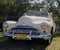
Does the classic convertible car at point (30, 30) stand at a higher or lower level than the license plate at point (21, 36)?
higher

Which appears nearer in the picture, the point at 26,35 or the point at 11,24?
the point at 26,35

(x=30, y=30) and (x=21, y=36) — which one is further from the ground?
(x=30, y=30)

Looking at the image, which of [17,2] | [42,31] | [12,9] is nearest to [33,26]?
[42,31]

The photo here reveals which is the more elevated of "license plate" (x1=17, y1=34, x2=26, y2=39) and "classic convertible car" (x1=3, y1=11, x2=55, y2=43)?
"classic convertible car" (x1=3, y1=11, x2=55, y2=43)

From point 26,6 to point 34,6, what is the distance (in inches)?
75.6

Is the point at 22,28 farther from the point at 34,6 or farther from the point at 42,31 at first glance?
the point at 34,6

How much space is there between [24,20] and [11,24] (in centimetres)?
69

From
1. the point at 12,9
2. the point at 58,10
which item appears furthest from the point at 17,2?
the point at 58,10

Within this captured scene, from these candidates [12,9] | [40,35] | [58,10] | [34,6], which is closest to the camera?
[40,35]

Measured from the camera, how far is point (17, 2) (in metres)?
20.6

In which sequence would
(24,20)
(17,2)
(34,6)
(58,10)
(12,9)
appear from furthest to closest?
1. (34,6)
2. (17,2)
3. (12,9)
4. (58,10)
5. (24,20)

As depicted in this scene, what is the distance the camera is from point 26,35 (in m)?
9.09

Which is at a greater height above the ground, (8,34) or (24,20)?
(24,20)

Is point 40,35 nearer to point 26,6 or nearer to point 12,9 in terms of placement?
point 12,9
